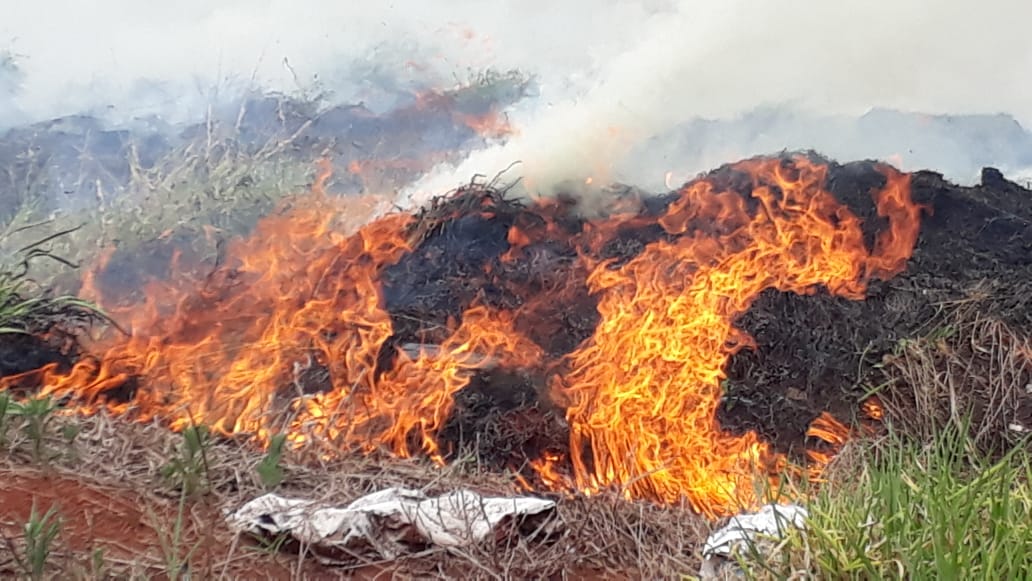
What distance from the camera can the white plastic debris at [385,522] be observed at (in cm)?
288

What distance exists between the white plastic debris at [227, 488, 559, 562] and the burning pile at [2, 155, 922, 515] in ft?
2.95

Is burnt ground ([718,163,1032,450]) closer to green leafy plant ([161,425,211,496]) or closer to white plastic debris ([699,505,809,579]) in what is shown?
white plastic debris ([699,505,809,579])

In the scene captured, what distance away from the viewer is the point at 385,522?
9.84 feet

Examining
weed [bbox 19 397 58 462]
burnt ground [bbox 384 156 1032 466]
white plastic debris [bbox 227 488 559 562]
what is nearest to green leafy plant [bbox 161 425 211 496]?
white plastic debris [bbox 227 488 559 562]

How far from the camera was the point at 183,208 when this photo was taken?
8078 mm

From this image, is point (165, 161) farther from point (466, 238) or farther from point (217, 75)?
point (466, 238)

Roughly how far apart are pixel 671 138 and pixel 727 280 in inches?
114

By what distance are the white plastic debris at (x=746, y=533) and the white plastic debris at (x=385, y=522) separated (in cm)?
71

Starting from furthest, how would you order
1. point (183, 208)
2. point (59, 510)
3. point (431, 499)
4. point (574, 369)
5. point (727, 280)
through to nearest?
point (183, 208) < point (727, 280) < point (574, 369) < point (431, 499) < point (59, 510)

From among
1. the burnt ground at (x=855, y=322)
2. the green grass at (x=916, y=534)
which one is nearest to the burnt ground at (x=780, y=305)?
the burnt ground at (x=855, y=322)

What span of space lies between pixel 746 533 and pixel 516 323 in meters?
3.58

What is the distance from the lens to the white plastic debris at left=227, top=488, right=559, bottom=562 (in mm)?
2879

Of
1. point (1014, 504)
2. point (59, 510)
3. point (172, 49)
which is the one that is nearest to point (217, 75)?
point (172, 49)

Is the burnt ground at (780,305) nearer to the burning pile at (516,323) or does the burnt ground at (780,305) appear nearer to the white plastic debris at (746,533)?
the burning pile at (516,323)
